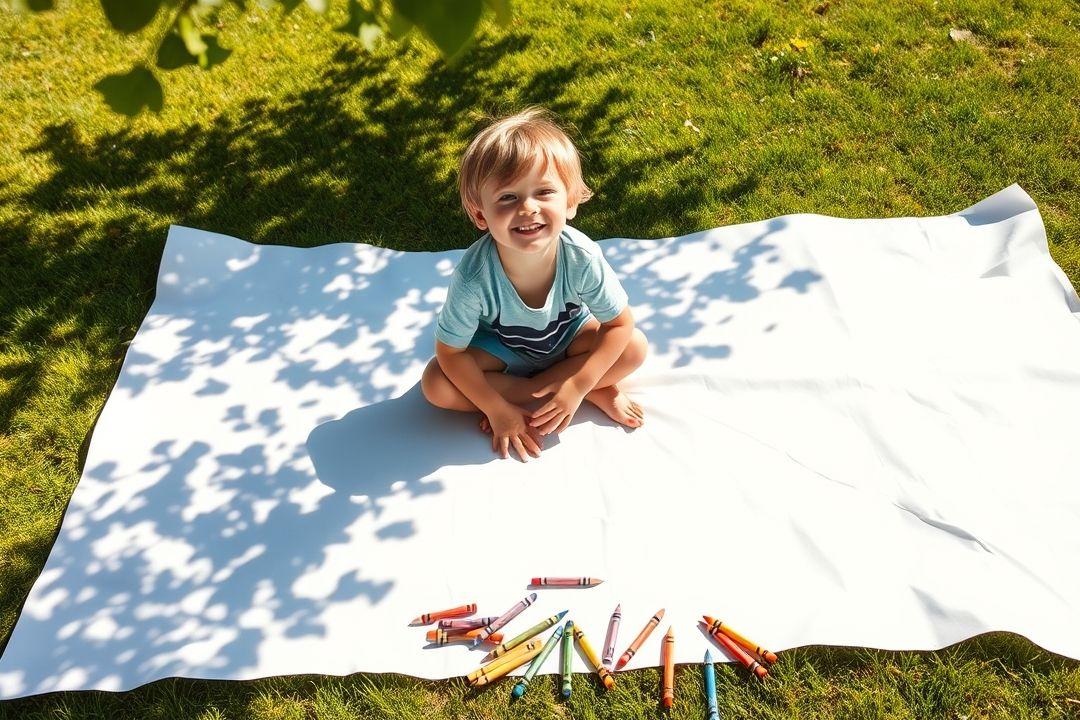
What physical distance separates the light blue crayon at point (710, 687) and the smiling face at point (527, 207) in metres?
1.79

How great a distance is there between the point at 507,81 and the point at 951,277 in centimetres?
368

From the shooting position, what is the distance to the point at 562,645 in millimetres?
3334

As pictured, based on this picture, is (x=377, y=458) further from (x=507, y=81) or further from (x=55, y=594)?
(x=507, y=81)

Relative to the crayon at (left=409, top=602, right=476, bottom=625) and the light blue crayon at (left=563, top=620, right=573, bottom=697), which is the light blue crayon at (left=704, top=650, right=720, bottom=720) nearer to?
the light blue crayon at (left=563, top=620, right=573, bottom=697)

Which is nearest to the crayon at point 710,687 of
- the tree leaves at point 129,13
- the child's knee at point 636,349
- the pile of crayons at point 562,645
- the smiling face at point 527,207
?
the pile of crayons at point 562,645

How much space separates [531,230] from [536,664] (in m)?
1.74

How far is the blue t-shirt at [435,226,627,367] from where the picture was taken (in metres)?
3.47

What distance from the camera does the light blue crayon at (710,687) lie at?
124 inches

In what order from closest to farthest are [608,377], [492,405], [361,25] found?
[361,25]
[492,405]
[608,377]

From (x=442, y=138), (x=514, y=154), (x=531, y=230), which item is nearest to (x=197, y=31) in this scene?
(x=514, y=154)

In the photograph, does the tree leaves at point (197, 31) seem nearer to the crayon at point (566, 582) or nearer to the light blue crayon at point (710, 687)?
the crayon at point (566, 582)

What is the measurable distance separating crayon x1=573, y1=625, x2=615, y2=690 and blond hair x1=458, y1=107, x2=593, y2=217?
180 centimetres

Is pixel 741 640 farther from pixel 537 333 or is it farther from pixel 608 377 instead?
pixel 537 333

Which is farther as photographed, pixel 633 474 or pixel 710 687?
pixel 633 474
